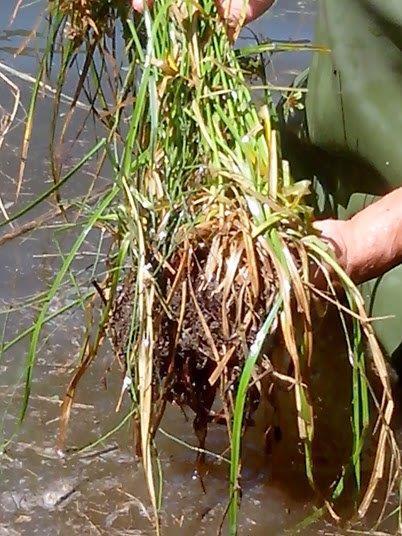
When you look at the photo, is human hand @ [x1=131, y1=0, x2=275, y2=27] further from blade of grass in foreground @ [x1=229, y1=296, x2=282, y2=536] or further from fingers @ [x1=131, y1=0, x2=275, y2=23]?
blade of grass in foreground @ [x1=229, y1=296, x2=282, y2=536]

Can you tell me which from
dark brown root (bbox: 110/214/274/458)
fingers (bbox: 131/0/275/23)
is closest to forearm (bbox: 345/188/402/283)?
dark brown root (bbox: 110/214/274/458)

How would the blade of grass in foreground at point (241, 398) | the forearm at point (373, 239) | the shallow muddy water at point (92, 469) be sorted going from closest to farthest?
the blade of grass in foreground at point (241, 398), the forearm at point (373, 239), the shallow muddy water at point (92, 469)

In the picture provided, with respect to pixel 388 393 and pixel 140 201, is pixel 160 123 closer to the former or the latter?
pixel 140 201

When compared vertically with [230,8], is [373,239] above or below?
below

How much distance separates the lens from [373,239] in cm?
96

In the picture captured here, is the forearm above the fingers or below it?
below

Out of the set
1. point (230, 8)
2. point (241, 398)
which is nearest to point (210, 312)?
point (241, 398)

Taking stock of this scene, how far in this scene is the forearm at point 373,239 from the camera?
95cm

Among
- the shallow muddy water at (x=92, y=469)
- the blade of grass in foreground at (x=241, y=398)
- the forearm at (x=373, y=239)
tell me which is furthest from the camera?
the shallow muddy water at (x=92, y=469)

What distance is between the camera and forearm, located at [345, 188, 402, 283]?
0.95 m

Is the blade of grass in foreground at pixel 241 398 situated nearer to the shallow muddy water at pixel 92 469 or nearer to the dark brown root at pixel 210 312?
the dark brown root at pixel 210 312

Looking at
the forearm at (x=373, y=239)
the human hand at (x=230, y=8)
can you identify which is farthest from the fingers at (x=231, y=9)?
the forearm at (x=373, y=239)

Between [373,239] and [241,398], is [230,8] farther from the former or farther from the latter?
[241,398]

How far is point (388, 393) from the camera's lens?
34.9 inches
